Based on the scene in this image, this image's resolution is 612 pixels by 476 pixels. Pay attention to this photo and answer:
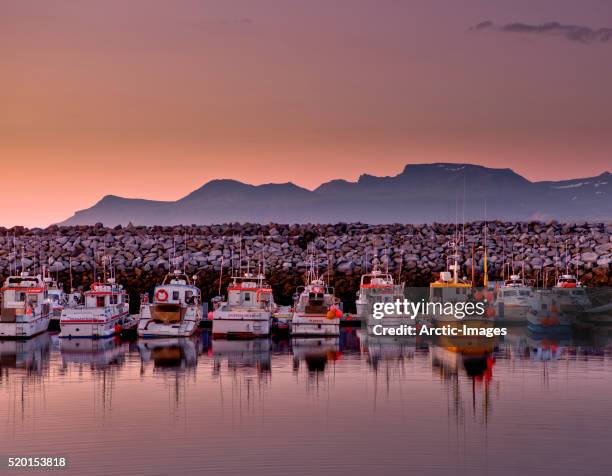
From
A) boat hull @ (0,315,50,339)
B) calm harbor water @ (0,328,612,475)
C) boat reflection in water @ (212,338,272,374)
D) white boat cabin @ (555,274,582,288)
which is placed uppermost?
white boat cabin @ (555,274,582,288)

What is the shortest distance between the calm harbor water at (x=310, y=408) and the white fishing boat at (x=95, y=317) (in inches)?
120

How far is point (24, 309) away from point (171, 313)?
7.01m

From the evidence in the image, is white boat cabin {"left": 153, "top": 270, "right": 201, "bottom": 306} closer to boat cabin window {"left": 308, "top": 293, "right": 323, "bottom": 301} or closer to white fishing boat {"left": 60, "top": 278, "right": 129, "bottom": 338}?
white fishing boat {"left": 60, "top": 278, "right": 129, "bottom": 338}

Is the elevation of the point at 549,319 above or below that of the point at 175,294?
below

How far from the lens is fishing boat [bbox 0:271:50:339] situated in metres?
56.2

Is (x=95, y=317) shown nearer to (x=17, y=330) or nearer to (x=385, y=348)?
(x=17, y=330)

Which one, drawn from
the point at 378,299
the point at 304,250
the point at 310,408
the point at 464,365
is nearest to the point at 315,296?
the point at 378,299

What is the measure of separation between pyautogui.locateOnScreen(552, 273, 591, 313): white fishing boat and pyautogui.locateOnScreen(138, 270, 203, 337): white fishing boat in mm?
18957

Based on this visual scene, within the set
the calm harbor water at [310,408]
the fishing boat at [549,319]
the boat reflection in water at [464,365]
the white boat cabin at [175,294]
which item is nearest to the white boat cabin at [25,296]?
the white boat cabin at [175,294]

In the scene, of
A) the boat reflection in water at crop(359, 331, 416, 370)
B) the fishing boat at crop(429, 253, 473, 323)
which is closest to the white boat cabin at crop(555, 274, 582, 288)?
the fishing boat at crop(429, 253, 473, 323)

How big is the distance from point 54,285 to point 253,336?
16.5 m

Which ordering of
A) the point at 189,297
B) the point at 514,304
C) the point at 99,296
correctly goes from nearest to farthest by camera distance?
the point at 189,297 < the point at 99,296 < the point at 514,304

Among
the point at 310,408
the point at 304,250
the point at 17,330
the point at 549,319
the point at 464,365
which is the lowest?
the point at 310,408

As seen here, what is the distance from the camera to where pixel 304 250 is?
290 ft
